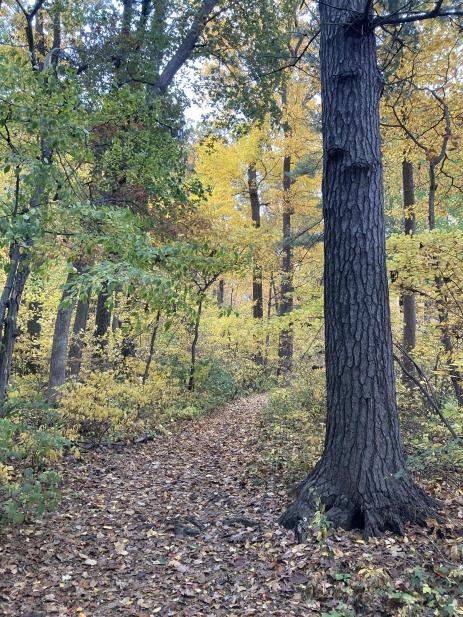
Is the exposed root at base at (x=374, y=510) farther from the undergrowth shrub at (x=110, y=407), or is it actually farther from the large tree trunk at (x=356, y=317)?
the undergrowth shrub at (x=110, y=407)

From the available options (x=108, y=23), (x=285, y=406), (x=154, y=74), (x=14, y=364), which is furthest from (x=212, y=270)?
(x=14, y=364)

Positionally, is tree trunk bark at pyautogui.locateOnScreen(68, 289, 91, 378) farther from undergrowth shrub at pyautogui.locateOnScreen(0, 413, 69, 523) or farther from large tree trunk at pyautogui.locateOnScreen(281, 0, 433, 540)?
large tree trunk at pyautogui.locateOnScreen(281, 0, 433, 540)

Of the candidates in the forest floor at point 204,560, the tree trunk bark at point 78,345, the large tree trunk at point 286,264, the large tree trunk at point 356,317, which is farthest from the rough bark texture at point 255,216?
the large tree trunk at point 356,317

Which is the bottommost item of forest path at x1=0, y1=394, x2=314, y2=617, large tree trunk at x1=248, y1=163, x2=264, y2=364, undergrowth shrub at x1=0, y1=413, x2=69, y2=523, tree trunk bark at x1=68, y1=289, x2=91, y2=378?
forest path at x1=0, y1=394, x2=314, y2=617

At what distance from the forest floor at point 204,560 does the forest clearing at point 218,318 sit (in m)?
0.02

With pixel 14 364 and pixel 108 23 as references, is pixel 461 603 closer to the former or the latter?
pixel 108 23

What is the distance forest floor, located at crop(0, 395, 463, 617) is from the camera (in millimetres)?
3037

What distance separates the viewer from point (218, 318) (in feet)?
17.2

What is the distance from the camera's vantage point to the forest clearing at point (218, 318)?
336 cm

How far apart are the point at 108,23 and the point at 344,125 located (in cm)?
617

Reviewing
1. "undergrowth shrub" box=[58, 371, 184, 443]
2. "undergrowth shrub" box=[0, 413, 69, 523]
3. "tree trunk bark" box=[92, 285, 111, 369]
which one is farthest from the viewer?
"tree trunk bark" box=[92, 285, 111, 369]

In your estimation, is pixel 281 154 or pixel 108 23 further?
pixel 281 154

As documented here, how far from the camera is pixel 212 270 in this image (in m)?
3.94

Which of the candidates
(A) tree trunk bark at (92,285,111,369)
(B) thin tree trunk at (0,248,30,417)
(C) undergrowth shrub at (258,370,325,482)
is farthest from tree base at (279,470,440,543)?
(A) tree trunk bark at (92,285,111,369)
